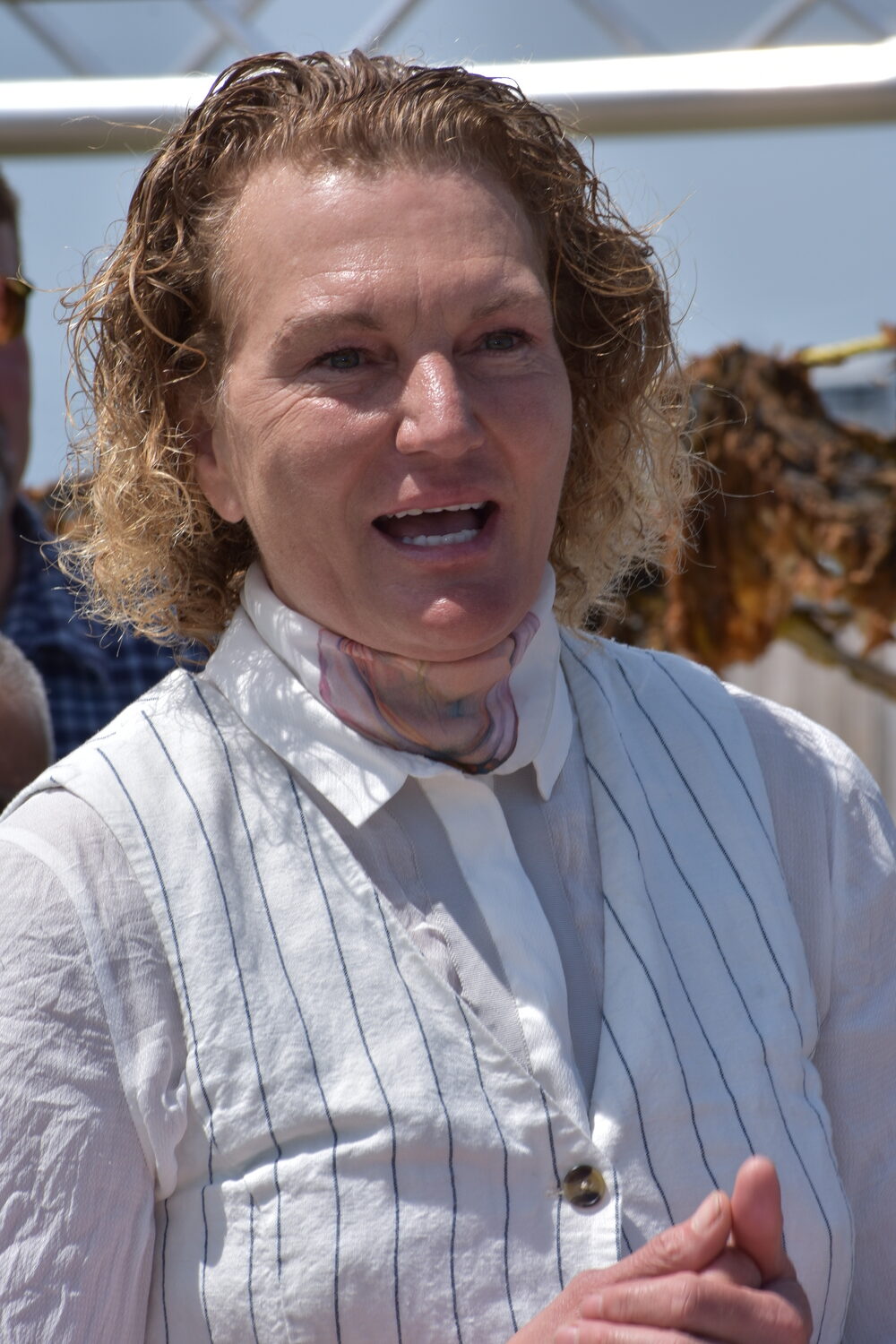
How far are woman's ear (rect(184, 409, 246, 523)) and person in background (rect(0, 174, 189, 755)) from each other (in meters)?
0.93

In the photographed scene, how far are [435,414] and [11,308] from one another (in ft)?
3.44

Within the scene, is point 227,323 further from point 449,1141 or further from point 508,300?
point 449,1141

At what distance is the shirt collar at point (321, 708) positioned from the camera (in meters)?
1.41

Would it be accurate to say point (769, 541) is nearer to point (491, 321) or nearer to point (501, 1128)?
point (491, 321)

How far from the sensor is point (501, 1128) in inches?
49.8

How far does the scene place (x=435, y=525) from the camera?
140 cm

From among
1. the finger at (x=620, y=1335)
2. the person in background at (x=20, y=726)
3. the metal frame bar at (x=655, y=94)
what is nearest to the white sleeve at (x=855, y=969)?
the finger at (x=620, y=1335)

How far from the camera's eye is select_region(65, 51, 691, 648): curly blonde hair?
142cm

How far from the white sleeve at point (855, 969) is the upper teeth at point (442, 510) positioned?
468 mm

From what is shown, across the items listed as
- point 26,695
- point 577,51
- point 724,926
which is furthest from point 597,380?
point 577,51

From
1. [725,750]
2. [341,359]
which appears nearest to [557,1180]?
[725,750]

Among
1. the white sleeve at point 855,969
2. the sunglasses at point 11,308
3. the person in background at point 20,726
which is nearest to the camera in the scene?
the white sleeve at point 855,969

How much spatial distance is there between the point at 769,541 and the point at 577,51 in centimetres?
126

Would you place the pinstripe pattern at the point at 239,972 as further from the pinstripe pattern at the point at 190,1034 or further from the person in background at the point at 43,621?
the person in background at the point at 43,621
